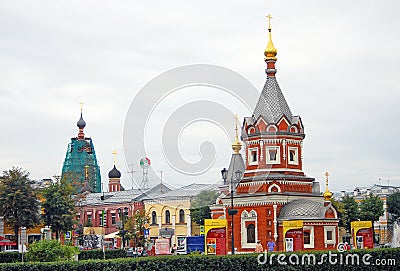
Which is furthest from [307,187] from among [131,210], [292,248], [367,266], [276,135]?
[131,210]

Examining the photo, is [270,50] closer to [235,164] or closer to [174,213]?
[235,164]

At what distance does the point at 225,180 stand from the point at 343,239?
11868mm

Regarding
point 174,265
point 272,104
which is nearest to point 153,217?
point 272,104

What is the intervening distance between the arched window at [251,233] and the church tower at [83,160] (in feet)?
211

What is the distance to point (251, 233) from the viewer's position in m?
52.7

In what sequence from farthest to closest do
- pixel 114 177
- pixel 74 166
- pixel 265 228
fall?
1. pixel 74 166
2. pixel 114 177
3. pixel 265 228

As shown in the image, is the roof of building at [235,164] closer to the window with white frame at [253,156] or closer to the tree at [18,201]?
the window with white frame at [253,156]

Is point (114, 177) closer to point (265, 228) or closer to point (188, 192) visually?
point (188, 192)

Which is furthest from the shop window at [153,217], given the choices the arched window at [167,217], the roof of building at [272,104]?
the roof of building at [272,104]

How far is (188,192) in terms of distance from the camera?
7962 cm

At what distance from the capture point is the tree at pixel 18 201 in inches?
2162

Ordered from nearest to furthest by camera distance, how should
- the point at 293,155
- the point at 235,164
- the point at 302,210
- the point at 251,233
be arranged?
the point at 302,210
the point at 251,233
the point at 293,155
the point at 235,164

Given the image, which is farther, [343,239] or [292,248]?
[343,239]

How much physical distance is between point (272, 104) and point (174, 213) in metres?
30.1
